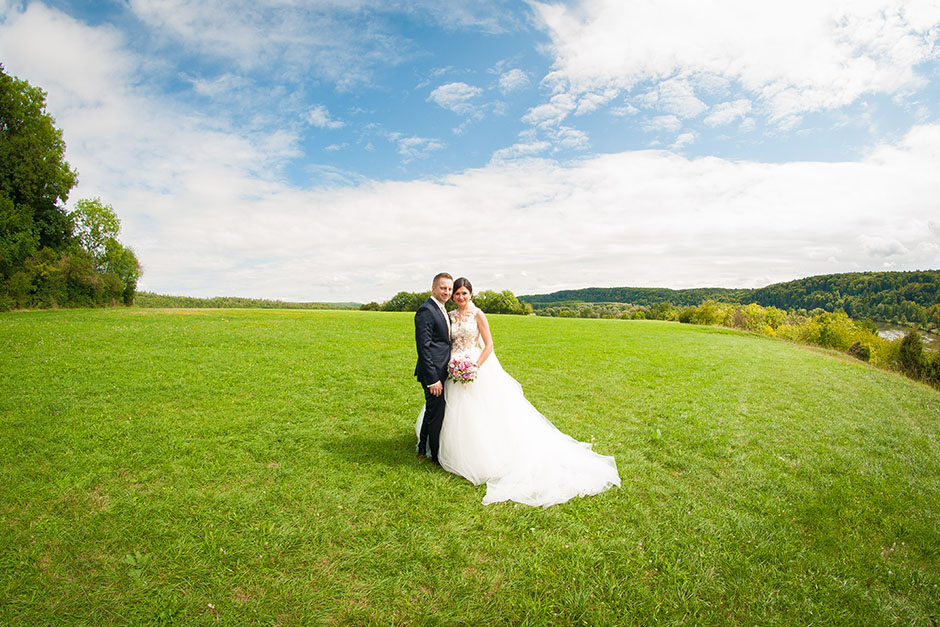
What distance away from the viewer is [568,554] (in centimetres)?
457

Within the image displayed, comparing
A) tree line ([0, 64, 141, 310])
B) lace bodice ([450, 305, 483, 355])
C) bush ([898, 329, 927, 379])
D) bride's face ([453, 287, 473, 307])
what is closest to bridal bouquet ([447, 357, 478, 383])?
lace bodice ([450, 305, 483, 355])

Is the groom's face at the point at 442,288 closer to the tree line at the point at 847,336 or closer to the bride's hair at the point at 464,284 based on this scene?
the bride's hair at the point at 464,284

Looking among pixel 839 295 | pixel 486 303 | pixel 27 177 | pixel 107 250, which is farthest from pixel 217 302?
pixel 839 295

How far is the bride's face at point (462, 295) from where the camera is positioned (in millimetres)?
6402

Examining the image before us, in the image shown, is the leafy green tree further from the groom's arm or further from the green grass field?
the groom's arm

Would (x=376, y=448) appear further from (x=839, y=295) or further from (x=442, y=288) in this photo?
(x=839, y=295)

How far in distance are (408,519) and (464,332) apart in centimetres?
284

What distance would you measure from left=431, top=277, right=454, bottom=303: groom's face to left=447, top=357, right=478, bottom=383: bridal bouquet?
1.05 meters

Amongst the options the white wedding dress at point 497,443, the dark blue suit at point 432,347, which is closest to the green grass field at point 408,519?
the white wedding dress at point 497,443

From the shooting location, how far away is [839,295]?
128 m

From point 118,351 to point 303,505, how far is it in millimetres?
14509

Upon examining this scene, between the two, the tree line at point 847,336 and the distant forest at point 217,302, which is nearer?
the tree line at point 847,336

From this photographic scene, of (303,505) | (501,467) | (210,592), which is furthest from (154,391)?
(501,467)

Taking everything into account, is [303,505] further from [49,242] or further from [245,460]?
[49,242]
